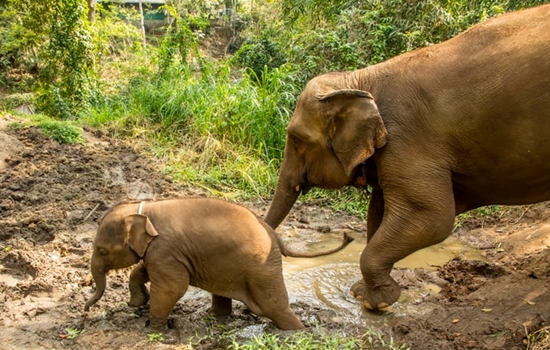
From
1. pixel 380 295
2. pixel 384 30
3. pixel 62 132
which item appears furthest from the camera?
pixel 62 132

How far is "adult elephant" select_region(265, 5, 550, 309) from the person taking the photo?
3.97 meters

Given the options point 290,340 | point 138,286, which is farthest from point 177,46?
point 290,340

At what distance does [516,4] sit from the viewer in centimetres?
905

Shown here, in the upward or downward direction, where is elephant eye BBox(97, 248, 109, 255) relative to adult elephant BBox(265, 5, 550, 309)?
downward

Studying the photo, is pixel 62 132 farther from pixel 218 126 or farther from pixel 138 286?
pixel 138 286

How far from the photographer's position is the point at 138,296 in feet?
14.5

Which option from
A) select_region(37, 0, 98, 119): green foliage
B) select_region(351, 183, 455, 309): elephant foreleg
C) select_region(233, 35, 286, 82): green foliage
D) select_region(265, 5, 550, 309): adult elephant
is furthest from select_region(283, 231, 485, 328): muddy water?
select_region(37, 0, 98, 119): green foliage

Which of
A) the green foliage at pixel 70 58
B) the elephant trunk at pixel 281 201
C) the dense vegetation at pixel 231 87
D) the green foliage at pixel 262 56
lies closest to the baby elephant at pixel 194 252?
the elephant trunk at pixel 281 201

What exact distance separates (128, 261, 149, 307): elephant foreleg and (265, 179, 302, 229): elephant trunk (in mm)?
1152

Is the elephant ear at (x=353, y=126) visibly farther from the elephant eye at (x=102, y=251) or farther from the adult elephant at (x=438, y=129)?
the elephant eye at (x=102, y=251)

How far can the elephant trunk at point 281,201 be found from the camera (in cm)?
487

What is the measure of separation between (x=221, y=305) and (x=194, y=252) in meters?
0.66

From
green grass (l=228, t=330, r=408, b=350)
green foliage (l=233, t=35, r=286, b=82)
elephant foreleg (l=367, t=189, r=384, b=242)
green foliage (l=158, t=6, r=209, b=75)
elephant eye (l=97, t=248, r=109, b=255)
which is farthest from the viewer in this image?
green foliage (l=233, t=35, r=286, b=82)

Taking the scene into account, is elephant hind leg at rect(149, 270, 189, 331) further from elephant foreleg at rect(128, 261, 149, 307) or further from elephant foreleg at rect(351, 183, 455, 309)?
elephant foreleg at rect(351, 183, 455, 309)
